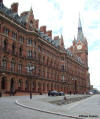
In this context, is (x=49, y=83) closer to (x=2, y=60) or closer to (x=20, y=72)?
(x=20, y=72)

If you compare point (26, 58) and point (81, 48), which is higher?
point (81, 48)

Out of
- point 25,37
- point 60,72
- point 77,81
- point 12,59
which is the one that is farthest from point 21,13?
point 77,81

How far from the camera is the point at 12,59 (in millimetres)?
43656

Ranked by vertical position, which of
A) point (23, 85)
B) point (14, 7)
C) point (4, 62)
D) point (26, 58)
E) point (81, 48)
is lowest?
point (23, 85)

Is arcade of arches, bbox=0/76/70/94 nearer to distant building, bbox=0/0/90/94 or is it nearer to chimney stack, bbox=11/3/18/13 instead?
distant building, bbox=0/0/90/94

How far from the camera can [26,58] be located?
157ft

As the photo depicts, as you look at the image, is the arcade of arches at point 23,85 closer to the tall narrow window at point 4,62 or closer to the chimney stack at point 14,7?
the tall narrow window at point 4,62

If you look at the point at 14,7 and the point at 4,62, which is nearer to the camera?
the point at 4,62

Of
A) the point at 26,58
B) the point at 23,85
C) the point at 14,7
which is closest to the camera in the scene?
the point at 23,85

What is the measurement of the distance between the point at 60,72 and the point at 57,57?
637 centimetres

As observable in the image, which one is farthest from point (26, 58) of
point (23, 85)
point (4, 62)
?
point (4, 62)

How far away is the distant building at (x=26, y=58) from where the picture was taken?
41.3 m

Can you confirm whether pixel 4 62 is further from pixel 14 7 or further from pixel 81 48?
pixel 81 48

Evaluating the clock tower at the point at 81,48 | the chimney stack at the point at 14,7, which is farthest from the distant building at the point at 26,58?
the clock tower at the point at 81,48
